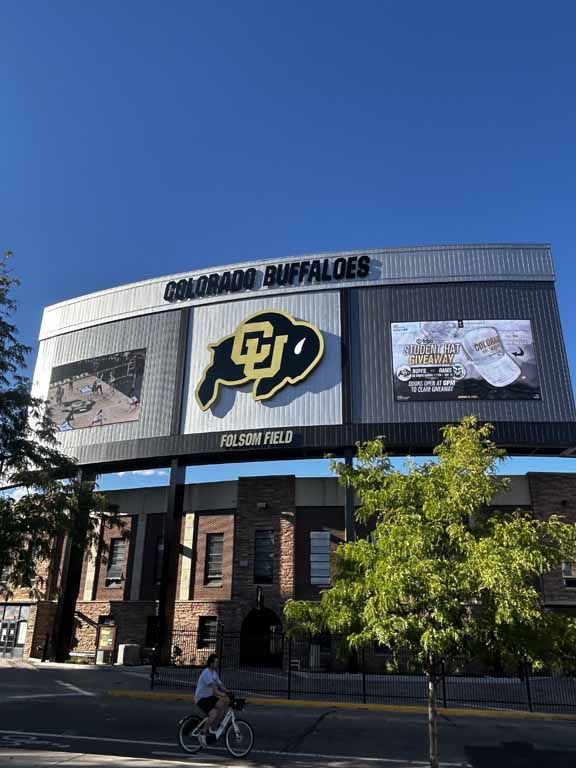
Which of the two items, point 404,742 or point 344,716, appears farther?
point 344,716

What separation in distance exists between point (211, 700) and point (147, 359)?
24.3 metres

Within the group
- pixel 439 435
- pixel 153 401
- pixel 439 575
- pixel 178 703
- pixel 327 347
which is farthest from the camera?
pixel 153 401

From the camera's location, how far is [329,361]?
29.9 m

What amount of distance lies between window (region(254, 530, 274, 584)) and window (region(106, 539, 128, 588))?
26.0ft

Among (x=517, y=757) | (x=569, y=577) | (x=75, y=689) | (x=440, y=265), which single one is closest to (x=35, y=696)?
(x=75, y=689)

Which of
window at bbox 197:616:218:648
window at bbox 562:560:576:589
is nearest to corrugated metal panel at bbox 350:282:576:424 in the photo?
window at bbox 562:560:576:589

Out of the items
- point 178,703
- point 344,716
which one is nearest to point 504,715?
point 344,716

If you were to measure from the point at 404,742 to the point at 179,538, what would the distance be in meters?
19.9

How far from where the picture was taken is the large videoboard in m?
28.0

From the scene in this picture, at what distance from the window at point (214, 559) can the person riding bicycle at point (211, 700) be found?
61.8ft

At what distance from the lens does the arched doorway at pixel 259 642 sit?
28.8 metres

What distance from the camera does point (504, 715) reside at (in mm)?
16672

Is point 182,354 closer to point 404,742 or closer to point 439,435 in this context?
point 439,435

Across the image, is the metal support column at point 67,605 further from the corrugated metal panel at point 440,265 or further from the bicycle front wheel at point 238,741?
the bicycle front wheel at point 238,741
